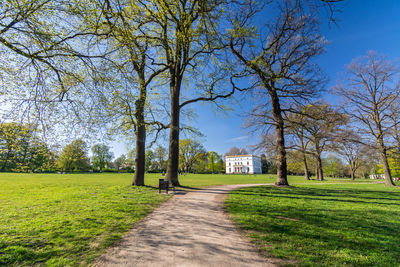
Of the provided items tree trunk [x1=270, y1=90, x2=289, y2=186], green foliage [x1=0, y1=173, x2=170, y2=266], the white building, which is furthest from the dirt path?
the white building

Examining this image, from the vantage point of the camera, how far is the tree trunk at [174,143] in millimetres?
13062

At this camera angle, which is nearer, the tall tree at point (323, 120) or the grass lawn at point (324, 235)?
the grass lawn at point (324, 235)

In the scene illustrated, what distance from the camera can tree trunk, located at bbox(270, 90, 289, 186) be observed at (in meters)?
14.1

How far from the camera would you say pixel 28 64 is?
5344 mm

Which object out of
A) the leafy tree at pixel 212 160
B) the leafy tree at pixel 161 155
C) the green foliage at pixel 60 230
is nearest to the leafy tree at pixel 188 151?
the leafy tree at pixel 161 155

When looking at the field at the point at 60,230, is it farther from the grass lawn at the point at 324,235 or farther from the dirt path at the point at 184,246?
the grass lawn at the point at 324,235

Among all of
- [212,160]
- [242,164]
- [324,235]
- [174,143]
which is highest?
[174,143]

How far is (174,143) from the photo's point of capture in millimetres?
13305

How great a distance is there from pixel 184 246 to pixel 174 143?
391 inches

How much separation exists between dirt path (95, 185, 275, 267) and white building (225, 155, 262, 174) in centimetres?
10154

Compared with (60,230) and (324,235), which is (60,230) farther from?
(324,235)

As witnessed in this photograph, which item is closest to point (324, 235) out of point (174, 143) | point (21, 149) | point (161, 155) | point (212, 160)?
point (21, 149)

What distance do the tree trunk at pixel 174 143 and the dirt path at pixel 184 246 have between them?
7.50m

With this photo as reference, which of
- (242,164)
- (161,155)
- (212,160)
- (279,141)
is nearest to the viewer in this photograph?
(279,141)
